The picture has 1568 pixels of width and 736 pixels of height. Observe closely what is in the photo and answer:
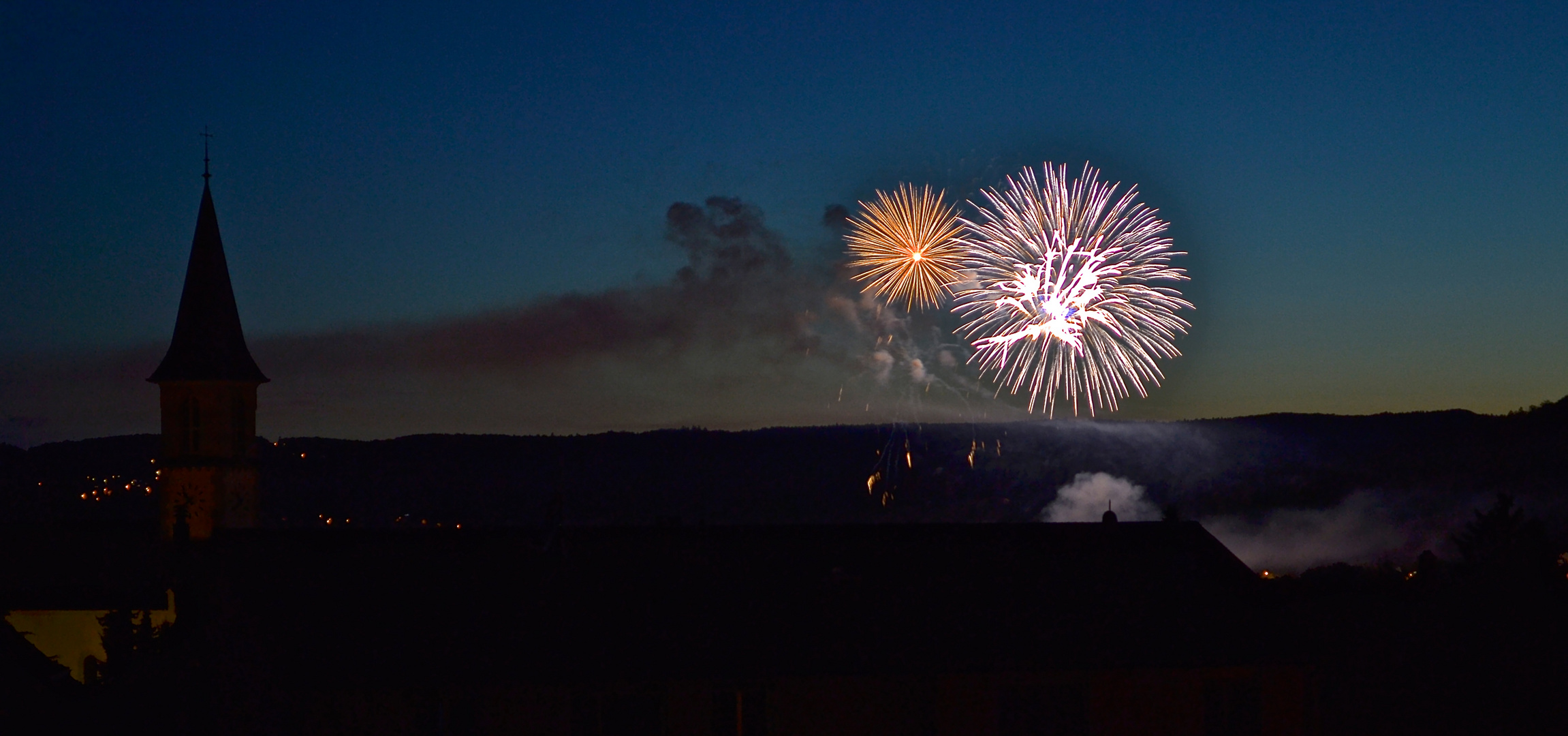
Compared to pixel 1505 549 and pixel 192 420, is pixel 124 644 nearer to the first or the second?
pixel 192 420

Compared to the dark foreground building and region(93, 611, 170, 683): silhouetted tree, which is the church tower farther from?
the dark foreground building

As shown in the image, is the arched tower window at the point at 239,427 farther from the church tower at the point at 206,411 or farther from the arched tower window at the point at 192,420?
the arched tower window at the point at 192,420

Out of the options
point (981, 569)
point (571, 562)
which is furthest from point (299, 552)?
point (981, 569)

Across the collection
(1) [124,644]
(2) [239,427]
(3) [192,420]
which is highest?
(3) [192,420]

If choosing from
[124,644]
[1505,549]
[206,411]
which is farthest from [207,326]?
[1505,549]

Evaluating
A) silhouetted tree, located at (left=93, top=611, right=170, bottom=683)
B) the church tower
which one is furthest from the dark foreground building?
A: the church tower

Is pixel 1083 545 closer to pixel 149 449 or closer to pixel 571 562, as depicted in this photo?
pixel 571 562
